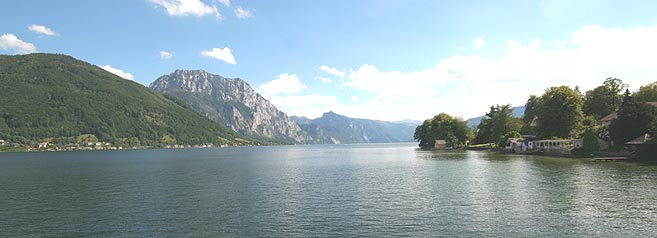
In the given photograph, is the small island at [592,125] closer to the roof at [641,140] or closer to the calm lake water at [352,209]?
the roof at [641,140]

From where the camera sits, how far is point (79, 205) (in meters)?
42.4

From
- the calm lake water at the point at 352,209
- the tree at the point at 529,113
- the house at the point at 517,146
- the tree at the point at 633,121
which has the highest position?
the tree at the point at 529,113

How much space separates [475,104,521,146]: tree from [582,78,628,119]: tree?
25964 mm

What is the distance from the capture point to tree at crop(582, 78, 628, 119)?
436 feet

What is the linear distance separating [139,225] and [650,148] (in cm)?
8872

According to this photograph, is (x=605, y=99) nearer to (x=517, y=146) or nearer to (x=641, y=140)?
(x=517, y=146)

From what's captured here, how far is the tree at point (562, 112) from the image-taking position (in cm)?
11388

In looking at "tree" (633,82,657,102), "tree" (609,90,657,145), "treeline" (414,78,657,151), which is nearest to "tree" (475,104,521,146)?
"treeline" (414,78,657,151)

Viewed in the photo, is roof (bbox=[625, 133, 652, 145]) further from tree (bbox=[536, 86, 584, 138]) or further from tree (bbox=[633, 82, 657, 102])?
tree (bbox=[633, 82, 657, 102])

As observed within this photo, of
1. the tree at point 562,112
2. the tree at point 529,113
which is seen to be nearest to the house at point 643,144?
the tree at point 562,112

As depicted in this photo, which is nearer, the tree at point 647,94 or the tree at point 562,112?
the tree at point 562,112

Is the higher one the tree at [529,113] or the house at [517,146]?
the tree at [529,113]

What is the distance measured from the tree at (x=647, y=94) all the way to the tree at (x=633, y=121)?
36.7 meters

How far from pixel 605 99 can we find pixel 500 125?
3930cm
